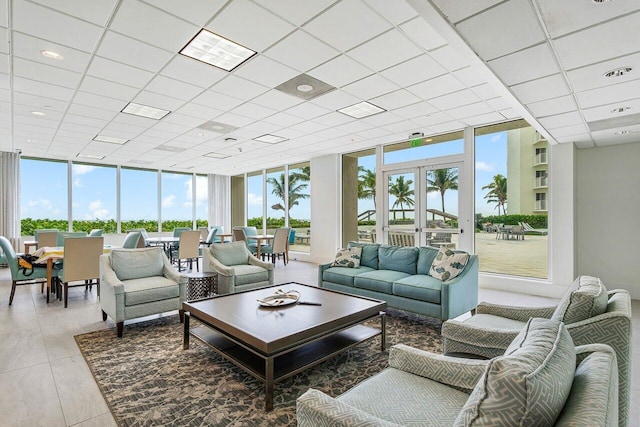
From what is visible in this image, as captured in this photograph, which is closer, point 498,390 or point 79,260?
point 498,390

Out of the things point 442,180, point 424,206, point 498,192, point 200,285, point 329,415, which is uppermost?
point 442,180

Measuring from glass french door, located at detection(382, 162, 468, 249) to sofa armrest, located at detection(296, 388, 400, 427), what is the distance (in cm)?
548

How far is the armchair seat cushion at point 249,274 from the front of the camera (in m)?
4.53

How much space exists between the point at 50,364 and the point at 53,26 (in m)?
2.89

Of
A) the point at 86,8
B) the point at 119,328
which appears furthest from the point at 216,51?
the point at 119,328

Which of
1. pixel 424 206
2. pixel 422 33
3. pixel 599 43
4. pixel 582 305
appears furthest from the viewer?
pixel 424 206

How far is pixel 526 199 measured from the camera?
564cm

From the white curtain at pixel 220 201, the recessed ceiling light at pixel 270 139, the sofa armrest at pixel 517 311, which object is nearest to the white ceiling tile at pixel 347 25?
the sofa armrest at pixel 517 311

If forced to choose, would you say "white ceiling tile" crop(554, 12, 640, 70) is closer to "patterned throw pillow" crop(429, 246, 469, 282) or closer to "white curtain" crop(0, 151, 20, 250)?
"patterned throw pillow" crop(429, 246, 469, 282)

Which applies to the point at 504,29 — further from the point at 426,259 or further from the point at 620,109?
the point at 426,259

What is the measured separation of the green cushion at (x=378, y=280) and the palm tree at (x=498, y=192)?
2676 mm

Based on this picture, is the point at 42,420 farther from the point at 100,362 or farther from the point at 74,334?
the point at 74,334

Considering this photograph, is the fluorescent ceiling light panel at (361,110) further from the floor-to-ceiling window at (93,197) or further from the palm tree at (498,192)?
the floor-to-ceiling window at (93,197)

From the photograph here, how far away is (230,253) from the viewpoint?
5004mm
